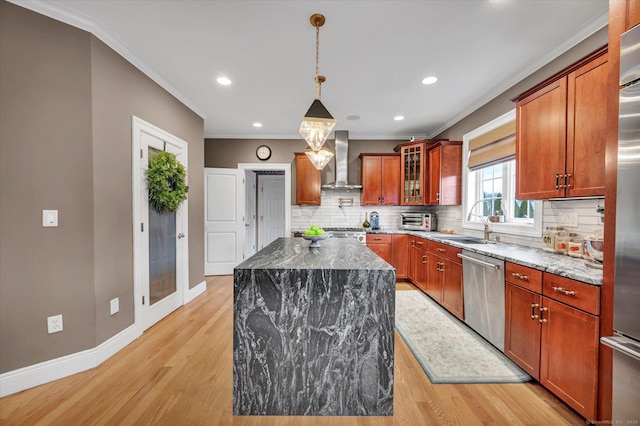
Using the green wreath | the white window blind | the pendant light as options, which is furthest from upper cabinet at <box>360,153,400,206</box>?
the green wreath

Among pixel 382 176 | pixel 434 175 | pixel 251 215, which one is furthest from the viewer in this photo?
pixel 251 215

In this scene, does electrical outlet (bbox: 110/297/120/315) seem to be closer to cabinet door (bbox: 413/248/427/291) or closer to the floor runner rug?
the floor runner rug

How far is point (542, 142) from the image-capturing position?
2117 mm

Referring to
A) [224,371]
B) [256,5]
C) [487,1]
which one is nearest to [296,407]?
[224,371]

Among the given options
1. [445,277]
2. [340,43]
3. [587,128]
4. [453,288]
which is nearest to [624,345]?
[587,128]

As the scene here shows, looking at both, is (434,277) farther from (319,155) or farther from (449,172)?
(319,155)

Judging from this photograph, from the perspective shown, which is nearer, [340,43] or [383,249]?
[340,43]

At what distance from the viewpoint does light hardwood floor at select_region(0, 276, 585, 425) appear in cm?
156

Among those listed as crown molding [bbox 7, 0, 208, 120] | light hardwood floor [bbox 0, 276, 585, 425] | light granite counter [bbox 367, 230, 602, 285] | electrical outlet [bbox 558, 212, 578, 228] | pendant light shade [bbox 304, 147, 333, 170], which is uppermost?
crown molding [bbox 7, 0, 208, 120]

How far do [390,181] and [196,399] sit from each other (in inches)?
170

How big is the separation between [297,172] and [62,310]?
369 centimetres

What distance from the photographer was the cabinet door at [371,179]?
16.1 ft

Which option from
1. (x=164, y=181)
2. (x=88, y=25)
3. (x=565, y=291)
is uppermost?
(x=88, y=25)

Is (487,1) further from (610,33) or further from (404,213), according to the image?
(404,213)
